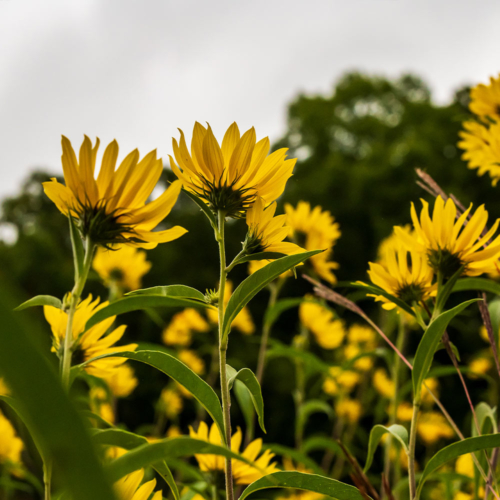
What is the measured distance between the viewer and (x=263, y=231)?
53 centimetres

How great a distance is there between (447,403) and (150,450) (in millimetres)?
5375

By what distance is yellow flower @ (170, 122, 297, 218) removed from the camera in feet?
1.65

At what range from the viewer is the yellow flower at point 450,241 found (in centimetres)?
57

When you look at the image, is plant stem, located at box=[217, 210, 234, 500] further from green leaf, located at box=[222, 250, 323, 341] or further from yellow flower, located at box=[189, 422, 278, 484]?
yellow flower, located at box=[189, 422, 278, 484]

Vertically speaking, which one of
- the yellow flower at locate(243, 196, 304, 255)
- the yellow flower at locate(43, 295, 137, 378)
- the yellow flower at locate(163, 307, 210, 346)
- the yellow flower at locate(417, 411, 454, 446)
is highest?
the yellow flower at locate(243, 196, 304, 255)

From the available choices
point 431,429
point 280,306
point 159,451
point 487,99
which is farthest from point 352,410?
Answer: point 159,451

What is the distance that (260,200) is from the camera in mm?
522

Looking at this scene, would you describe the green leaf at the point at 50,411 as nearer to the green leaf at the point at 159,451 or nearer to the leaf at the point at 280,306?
the green leaf at the point at 159,451

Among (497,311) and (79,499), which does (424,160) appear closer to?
(497,311)

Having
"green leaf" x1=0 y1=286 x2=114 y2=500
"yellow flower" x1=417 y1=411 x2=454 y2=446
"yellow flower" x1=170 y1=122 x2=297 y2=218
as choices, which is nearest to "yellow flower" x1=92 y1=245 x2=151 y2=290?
"yellow flower" x1=170 y1=122 x2=297 y2=218

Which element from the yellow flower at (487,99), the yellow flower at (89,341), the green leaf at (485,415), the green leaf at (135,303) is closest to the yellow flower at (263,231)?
the green leaf at (135,303)

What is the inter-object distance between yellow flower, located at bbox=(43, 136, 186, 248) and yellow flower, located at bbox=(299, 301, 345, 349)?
1641 mm

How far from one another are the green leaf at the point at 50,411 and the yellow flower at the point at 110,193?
0.94 feet

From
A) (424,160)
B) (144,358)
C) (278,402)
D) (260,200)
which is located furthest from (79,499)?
(424,160)
